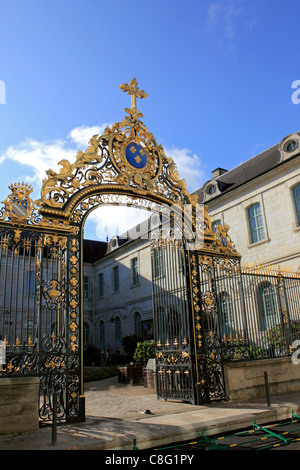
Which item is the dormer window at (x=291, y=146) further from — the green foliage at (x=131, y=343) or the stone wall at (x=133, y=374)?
the green foliage at (x=131, y=343)

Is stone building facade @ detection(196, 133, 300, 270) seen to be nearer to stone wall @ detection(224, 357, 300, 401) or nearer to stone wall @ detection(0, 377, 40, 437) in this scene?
stone wall @ detection(224, 357, 300, 401)

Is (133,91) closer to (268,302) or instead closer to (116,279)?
(268,302)

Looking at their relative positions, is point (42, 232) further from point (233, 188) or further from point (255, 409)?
point (233, 188)

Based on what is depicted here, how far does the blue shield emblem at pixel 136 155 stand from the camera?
8703 millimetres

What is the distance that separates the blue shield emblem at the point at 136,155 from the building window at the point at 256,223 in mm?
11670

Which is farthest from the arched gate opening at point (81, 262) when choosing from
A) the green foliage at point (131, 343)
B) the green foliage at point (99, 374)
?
the green foliage at point (131, 343)

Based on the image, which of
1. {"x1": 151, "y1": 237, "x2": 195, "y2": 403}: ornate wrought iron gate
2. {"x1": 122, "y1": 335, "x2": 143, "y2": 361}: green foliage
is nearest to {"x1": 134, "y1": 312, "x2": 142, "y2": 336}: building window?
{"x1": 122, "y1": 335, "x2": 143, "y2": 361}: green foliage

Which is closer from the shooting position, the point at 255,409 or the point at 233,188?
the point at 255,409

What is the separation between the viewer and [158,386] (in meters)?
9.51

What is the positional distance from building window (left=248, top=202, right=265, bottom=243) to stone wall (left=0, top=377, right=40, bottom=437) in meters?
14.9

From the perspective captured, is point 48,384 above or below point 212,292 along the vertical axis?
below

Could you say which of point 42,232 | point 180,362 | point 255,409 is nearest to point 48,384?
point 42,232

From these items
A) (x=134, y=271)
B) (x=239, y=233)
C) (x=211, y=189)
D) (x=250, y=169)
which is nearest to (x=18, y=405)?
(x=239, y=233)
